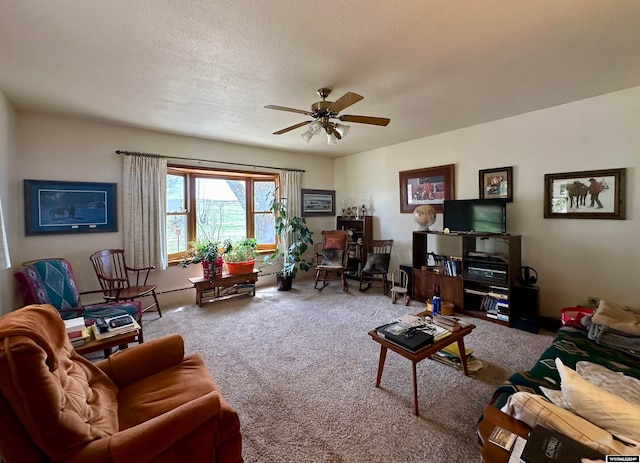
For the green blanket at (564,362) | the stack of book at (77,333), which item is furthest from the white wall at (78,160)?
the green blanket at (564,362)

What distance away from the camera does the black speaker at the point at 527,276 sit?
3.40 m

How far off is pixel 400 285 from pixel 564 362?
115 inches

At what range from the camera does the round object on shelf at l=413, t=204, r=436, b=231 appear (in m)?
4.21

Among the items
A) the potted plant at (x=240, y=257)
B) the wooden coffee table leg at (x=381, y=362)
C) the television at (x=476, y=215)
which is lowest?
the wooden coffee table leg at (x=381, y=362)

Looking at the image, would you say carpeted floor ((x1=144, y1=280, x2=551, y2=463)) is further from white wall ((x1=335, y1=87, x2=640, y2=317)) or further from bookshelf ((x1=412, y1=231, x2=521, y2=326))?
white wall ((x1=335, y1=87, x2=640, y2=317))

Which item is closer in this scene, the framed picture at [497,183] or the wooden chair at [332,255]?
the framed picture at [497,183]

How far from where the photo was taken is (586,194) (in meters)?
3.07

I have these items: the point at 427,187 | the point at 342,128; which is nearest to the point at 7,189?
the point at 342,128

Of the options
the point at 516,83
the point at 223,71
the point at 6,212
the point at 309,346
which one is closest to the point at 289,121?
the point at 223,71

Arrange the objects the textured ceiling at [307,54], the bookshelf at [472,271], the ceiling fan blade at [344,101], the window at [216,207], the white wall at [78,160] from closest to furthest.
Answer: the textured ceiling at [307,54]
the ceiling fan blade at [344,101]
the white wall at [78,160]
the bookshelf at [472,271]
the window at [216,207]

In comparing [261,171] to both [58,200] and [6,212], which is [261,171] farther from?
[6,212]

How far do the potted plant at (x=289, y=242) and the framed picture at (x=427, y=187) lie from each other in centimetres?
186

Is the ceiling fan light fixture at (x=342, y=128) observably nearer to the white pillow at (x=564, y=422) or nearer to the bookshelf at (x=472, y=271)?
the bookshelf at (x=472, y=271)

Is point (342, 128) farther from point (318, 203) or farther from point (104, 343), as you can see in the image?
point (318, 203)
